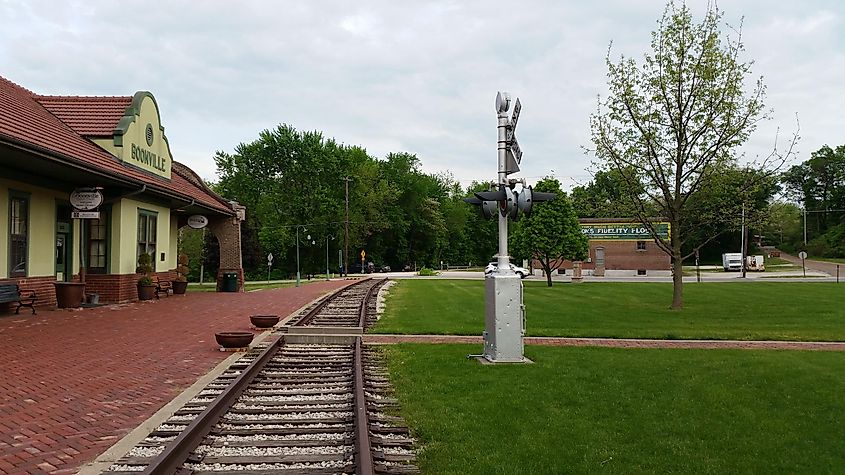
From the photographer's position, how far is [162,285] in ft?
85.9

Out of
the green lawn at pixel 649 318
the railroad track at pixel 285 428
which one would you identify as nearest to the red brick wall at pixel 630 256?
the green lawn at pixel 649 318

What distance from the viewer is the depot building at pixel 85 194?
53.8 ft

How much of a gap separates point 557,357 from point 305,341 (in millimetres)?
4757

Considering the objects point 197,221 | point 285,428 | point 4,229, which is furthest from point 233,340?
point 197,221

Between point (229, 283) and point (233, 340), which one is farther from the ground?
point (229, 283)

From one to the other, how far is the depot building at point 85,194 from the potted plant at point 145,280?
0.21 meters

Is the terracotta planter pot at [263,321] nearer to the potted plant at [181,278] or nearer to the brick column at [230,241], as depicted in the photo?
the potted plant at [181,278]

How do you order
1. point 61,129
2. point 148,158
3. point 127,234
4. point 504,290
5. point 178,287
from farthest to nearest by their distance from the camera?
point 178,287, point 148,158, point 127,234, point 61,129, point 504,290

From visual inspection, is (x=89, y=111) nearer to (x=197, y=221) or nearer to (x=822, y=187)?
(x=197, y=221)

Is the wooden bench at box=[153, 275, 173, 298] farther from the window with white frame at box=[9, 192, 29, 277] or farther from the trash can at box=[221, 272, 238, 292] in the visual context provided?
the window with white frame at box=[9, 192, 29, 277]

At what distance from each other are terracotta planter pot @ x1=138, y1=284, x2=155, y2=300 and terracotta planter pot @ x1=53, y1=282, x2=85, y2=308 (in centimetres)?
408

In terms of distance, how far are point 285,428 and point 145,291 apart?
59.4 feet

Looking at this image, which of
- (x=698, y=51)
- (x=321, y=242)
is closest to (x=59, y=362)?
(x=698, y=51)

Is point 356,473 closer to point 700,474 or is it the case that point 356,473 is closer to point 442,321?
point 700,474
